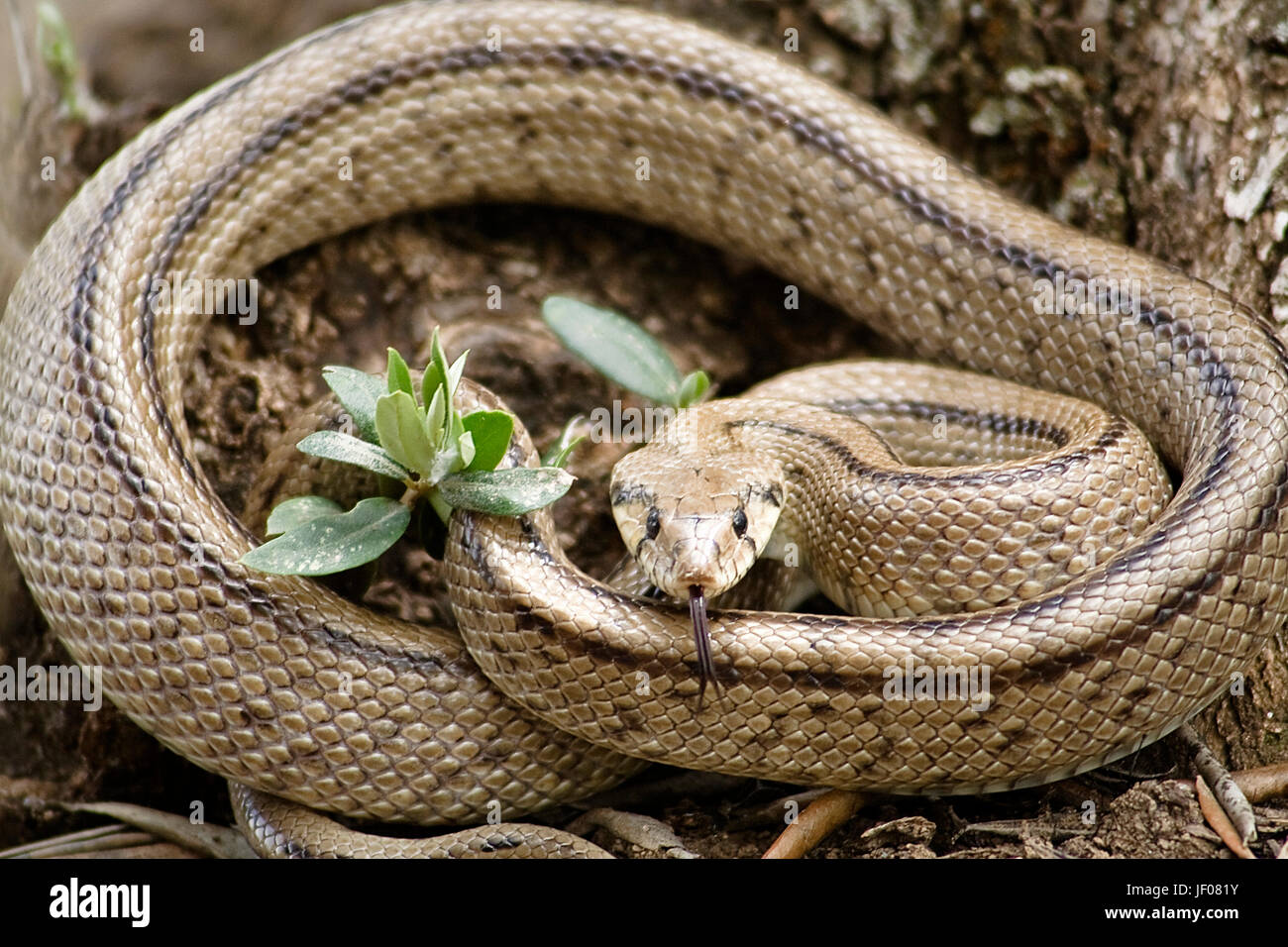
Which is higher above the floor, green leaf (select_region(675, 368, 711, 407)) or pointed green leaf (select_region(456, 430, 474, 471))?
green leaf (select_region(675, 368, 711, 407))

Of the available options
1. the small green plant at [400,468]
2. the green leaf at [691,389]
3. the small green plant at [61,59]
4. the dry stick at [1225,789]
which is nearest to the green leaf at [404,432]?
the small green plant at [400,468]

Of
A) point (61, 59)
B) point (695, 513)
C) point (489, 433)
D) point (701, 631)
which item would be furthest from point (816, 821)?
point (61, 59)

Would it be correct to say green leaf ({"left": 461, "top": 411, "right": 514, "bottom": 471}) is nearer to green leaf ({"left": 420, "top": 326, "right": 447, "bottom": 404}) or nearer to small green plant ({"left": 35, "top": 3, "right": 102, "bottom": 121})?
green leaf ({"left": 420, "top": 326, "right": 447, "bottom": 404})

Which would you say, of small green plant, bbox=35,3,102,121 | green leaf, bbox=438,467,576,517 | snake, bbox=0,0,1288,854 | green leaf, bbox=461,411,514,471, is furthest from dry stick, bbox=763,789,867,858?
small green plant, bbox=35,3,102,121

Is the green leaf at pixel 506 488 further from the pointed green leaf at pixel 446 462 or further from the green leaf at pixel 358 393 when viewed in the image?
the green leaf at pixel 358 393

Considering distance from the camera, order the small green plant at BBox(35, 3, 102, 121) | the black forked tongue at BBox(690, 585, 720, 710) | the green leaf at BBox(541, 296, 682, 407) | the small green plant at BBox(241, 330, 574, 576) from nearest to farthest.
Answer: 1. the black forked tongue at BBox(690, 585, 720, 710)
2. the small green plant at BBox(241, 330, 574, 576)
3. the green leaf at BBox(541, 296, 682, 407)
4. the small green plant at BBox(35, 3, 102, 121)

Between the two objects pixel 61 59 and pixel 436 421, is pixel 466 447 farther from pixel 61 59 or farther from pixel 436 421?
pixel 61 59
